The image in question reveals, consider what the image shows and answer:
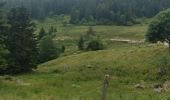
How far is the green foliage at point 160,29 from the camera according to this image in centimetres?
7081

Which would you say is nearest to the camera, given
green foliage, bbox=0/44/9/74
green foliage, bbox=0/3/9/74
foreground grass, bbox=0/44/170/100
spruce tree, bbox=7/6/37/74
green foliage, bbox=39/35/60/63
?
foreground grass, bbox=0/44/170/100

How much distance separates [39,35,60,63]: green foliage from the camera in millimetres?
95938

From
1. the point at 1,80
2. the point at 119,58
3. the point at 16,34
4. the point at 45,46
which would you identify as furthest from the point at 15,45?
the point at 45,46

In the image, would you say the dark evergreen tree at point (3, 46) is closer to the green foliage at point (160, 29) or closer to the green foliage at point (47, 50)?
the green foliage at point (160, 29)

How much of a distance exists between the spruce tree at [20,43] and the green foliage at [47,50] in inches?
1197

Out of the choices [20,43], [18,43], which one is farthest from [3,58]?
[20,43]

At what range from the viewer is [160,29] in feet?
234

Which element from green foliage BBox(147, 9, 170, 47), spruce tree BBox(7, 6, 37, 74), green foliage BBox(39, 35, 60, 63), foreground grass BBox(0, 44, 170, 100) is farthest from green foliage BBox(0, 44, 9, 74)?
green foliage BBox(39, 35, 60, 63)

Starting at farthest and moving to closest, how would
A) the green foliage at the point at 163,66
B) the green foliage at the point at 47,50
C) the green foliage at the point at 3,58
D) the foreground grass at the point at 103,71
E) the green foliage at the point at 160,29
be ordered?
the green foliage at the point at 47,50, the green foliage at the point at 160,29, the green foliage at the point at 163,66, the green foliage at the point at 3,58, the foreground grass at the point at 103,71

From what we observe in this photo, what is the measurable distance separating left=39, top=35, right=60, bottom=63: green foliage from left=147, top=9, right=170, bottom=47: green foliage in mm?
31804

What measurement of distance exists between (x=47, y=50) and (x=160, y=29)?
1404 inches

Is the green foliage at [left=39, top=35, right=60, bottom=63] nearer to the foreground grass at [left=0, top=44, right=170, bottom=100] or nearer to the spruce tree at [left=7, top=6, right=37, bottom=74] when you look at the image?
the foreground grass at [left=0, top=44, right=170, bottom=100]

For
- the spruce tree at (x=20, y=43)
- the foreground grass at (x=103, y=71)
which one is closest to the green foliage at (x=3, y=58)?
the spruce tree at (x=20, y=43)

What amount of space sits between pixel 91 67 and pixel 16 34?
13.9m
